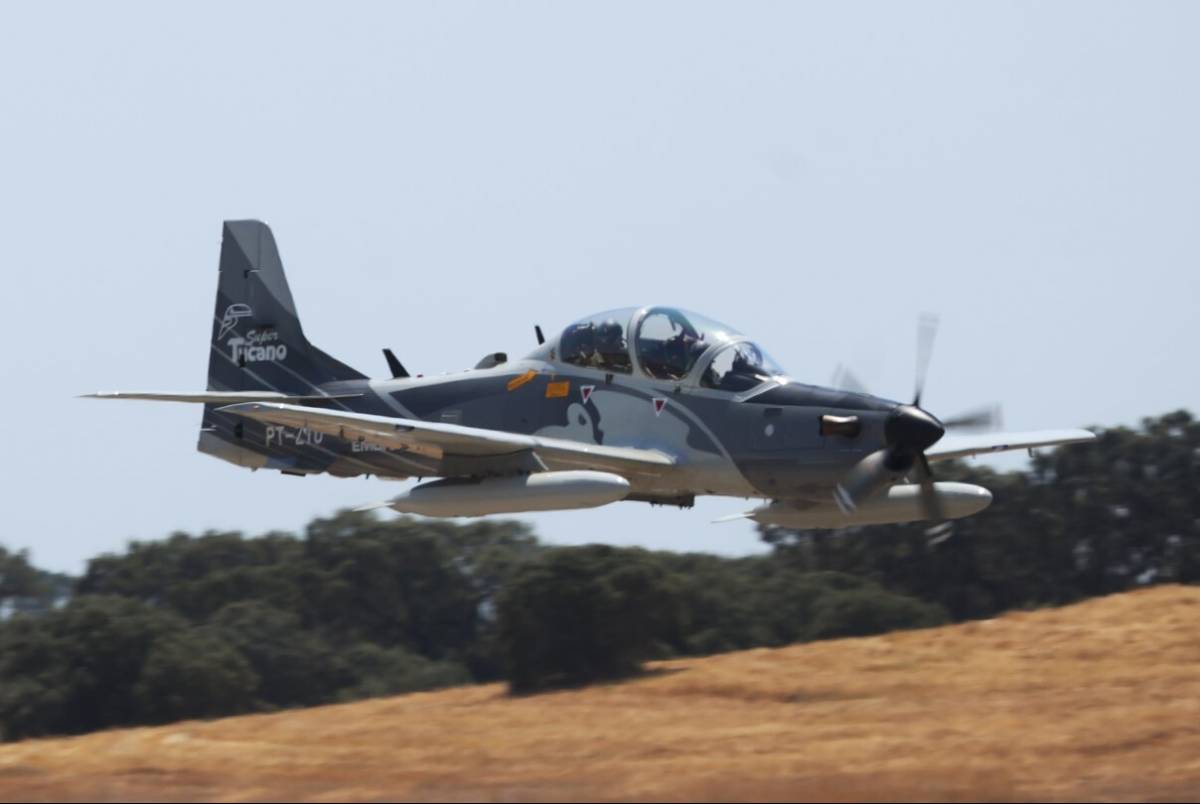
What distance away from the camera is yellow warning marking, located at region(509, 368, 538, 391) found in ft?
74.5

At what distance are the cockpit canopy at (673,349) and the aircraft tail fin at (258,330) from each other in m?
4.60

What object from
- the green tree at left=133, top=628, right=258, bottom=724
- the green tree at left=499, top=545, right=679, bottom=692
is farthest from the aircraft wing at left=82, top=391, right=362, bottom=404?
the green tree at left=133, top=628, right=258, bottom=724

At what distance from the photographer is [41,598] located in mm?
63625

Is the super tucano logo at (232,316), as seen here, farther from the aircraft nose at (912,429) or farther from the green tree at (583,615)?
the aircraft nose at (912,429)

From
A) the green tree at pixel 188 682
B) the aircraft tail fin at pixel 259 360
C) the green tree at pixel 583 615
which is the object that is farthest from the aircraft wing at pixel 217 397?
the green tree at pixel 188 682

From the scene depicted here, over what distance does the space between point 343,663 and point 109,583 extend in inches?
507

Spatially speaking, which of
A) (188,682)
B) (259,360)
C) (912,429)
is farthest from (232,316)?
(188,682)

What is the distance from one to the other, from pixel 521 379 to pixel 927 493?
5143 mm

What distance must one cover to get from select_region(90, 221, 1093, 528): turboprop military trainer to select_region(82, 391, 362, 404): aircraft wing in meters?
0.07

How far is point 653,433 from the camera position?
21.7 meters

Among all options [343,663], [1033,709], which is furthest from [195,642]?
[1033,709]

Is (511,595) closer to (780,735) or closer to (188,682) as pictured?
(188,682)

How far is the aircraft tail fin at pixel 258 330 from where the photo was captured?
25.9 meters

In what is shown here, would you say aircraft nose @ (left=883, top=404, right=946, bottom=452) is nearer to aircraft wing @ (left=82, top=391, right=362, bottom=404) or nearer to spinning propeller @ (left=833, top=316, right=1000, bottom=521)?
spinning propeller @ (left=833, top=316, right=1000, bottom=521)
